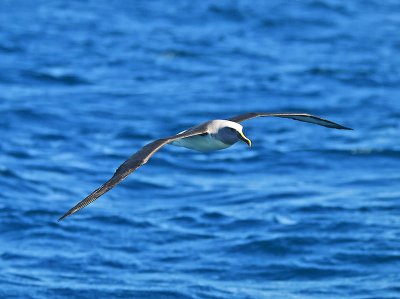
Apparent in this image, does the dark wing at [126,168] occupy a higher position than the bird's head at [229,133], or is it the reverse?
the bird's head at [229,133]

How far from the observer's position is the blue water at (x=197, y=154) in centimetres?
1383

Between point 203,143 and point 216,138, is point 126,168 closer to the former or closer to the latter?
point 216,138

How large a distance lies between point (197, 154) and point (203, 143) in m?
9.42

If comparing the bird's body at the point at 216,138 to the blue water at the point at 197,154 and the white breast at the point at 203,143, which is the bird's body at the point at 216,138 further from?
the blue water at the point at 197,154

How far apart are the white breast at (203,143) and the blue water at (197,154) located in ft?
11.5

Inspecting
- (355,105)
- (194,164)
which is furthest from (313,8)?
(194,164)

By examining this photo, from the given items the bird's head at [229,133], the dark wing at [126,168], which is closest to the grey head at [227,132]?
the bird's head at [229,133]

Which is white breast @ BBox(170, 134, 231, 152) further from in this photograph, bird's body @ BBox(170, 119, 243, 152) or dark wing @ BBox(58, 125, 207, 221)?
dark wing @ BBox(58, 125, 207, 221)

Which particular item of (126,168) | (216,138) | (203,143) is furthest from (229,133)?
(126,168)

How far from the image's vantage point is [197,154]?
19.2 metres

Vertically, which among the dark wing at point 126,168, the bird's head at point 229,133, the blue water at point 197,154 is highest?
the blue water at point 197,154

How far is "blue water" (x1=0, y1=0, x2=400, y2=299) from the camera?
1383 centimetres

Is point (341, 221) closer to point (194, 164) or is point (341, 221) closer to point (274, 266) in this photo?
point (274, 266)

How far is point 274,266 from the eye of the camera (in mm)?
14055
